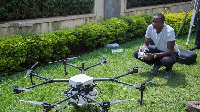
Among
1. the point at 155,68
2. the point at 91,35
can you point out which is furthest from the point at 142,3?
the point at 155,68

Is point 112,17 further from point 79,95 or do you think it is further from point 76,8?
point 79,95

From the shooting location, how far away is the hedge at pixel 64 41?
20.2 ft

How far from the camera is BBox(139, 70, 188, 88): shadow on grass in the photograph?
553 cm

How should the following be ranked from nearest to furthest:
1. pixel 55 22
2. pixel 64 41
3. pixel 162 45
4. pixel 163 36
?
pixel 163 36 → pixel 162 45 → pixel 64 41 → pixel 55 22

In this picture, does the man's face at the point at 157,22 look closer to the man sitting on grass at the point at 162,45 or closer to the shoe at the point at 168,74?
the man sitting on grass at the point at 162,45

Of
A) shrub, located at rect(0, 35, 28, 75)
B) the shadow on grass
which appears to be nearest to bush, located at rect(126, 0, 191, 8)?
the shadow on grass

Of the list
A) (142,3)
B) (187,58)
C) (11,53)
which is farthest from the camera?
(142,3)

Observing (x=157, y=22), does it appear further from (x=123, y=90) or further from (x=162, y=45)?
(x=123, y=90)

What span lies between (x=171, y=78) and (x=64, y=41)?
3.31m

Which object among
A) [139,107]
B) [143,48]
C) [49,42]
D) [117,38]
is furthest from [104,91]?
[117,38]

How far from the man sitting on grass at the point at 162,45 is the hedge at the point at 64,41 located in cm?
266

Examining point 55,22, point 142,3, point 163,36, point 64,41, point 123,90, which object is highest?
point 142,3

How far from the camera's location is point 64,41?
24.2 ft

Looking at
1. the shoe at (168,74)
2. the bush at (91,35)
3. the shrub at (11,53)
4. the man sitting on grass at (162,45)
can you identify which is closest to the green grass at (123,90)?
the shoe at (168,74)
